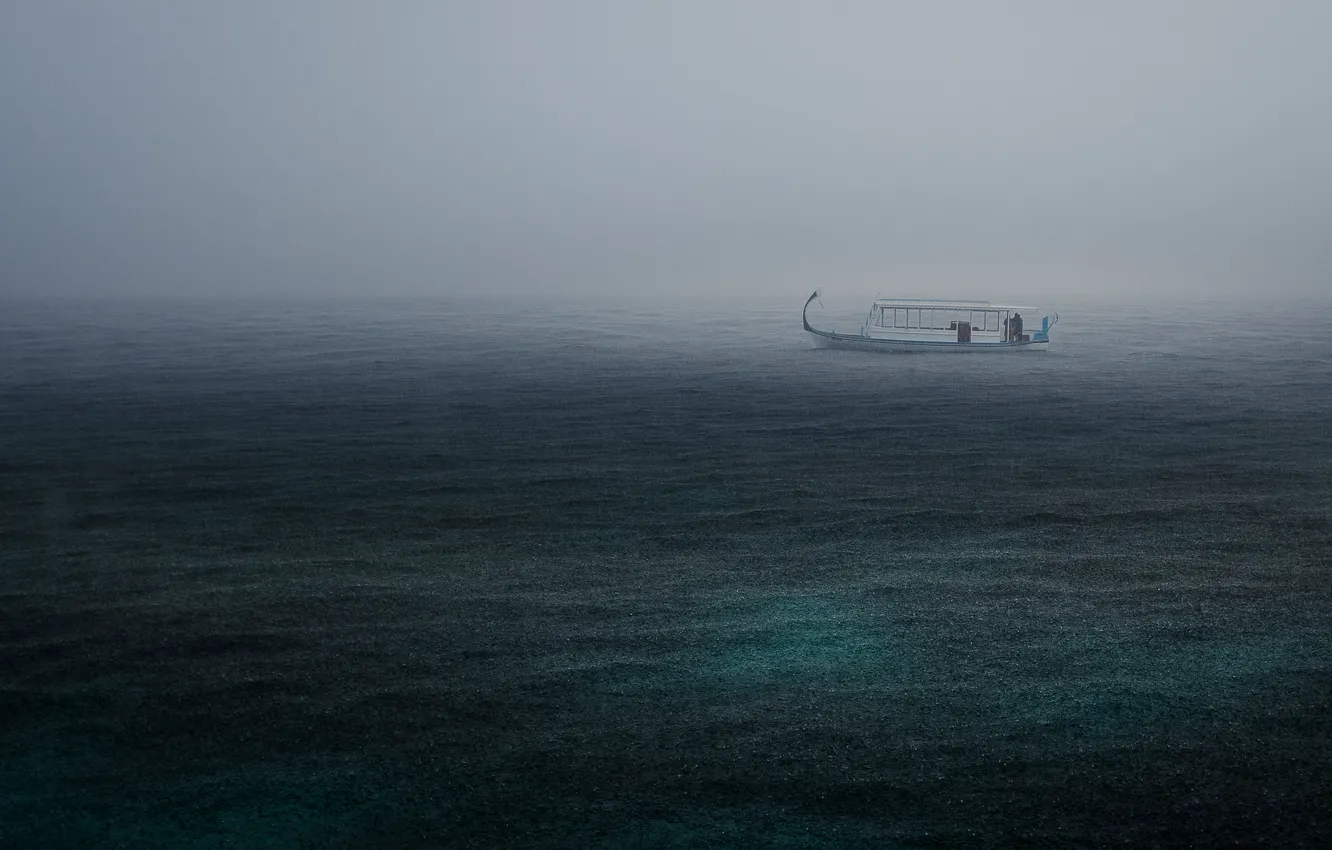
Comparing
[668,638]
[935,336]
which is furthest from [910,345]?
[668,638]

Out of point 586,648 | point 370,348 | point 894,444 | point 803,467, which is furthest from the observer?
point 370,348

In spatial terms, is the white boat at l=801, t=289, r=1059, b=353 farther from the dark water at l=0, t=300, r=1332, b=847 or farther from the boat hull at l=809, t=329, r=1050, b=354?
the dark water at l=0, t=300, r=1332, b=847

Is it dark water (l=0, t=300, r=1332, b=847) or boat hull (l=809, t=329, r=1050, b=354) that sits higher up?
boat hull (l=809, t=329, r=1050, b=354)

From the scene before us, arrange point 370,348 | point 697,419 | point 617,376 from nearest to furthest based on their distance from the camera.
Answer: point 697,419 < point 617,376 < point 370,348

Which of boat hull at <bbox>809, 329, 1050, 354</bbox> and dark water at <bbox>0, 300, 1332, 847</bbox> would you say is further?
A: boat hull at <bbox>809, 329, 1050, 354</bbox>

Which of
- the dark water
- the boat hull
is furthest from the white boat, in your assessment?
the dark water

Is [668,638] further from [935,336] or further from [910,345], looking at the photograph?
[935,336]

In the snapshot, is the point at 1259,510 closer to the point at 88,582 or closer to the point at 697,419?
the point at 697,419

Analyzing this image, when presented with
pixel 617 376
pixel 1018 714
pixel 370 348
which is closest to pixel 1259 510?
pixel 1018 714

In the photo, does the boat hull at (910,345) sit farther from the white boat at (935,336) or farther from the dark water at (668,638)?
the dark water at (668,638)
